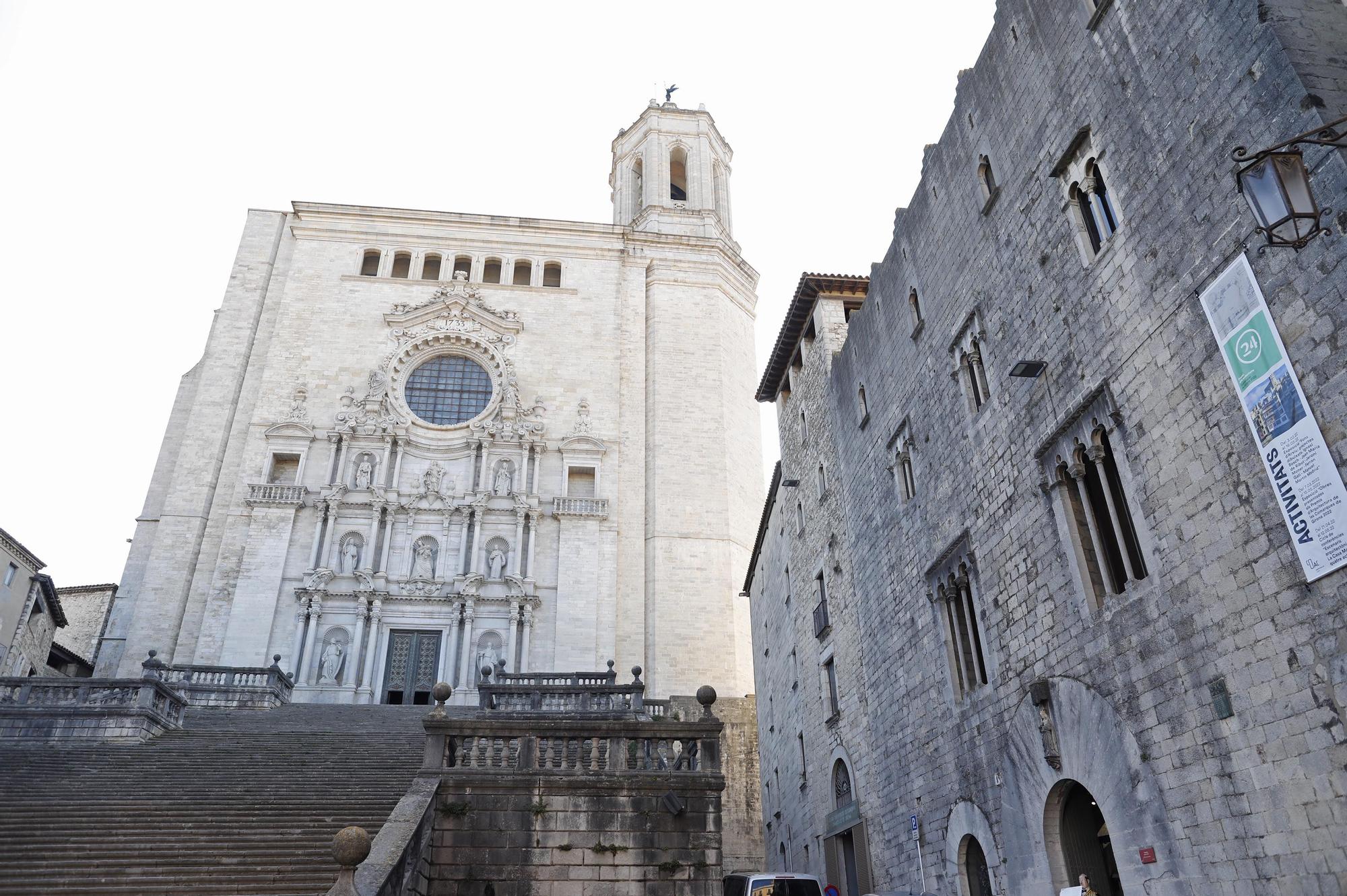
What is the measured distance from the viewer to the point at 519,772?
10.7m

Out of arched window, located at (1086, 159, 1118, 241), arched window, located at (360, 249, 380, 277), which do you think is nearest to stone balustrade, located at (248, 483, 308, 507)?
arched window, located at (360, 249, 380, 277)

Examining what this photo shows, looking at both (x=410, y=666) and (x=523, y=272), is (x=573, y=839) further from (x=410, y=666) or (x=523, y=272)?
(x=523, y=272)

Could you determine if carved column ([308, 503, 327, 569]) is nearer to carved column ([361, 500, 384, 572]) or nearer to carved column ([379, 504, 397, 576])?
carved column ([361, 500, 384, 572])

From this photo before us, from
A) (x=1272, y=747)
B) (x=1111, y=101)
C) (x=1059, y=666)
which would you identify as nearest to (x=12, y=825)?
(x=1059, y=666)

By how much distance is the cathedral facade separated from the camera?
28.7 metres

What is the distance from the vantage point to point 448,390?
112ft

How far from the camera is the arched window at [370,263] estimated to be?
121ft

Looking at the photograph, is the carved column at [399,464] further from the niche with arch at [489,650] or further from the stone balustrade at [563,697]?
the stone balustrade at [563,697]

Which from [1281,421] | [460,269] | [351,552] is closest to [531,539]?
[351,552]

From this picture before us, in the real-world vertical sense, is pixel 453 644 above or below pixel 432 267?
below

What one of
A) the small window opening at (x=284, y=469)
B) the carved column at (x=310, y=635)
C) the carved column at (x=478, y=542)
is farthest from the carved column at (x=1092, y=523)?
the small window opening at (x=284, y=469)

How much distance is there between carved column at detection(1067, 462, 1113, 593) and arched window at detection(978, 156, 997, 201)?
469 centimetres

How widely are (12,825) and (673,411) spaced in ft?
84.4

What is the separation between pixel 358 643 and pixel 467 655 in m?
3.37
